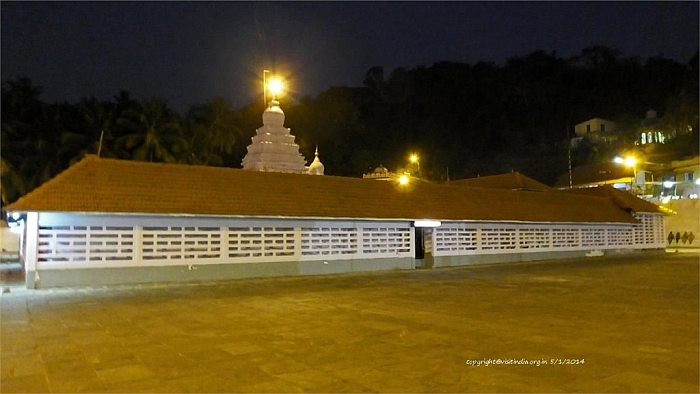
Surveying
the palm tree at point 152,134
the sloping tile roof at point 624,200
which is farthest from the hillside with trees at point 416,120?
the sloping tile roof at point 624,200

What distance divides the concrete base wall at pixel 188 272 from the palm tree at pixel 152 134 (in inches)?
859

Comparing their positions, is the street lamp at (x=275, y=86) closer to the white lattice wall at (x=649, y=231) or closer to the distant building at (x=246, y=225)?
the distant building at (x=246, y=225)

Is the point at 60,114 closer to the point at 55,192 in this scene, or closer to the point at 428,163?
the point at 55,192

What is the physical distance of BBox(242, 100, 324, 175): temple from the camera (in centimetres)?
2592

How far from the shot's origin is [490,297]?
40.8 ft

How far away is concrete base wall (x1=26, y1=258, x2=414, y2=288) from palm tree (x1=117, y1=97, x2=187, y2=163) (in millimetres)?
21806

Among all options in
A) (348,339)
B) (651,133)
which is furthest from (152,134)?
(651,133)

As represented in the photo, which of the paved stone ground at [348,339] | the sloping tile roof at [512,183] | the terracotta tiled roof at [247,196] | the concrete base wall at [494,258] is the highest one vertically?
the sloping tile roof at [512,183]

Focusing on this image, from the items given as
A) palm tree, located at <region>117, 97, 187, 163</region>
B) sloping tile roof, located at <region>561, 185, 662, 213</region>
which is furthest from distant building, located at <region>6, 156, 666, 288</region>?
palm tree, located at <region>117, 97, 187, 163</region>

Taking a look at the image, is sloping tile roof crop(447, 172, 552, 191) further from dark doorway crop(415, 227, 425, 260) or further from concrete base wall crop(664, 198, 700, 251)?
dark doorway crop(415, 227, 425, 260)

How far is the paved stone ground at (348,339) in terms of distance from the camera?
565 centimetres

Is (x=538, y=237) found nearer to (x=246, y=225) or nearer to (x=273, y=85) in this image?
(x=273, y=85)

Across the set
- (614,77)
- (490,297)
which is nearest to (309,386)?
(490,297)

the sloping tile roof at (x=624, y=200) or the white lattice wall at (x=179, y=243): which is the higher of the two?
the sloping tile roof at (x=624, y=200)
